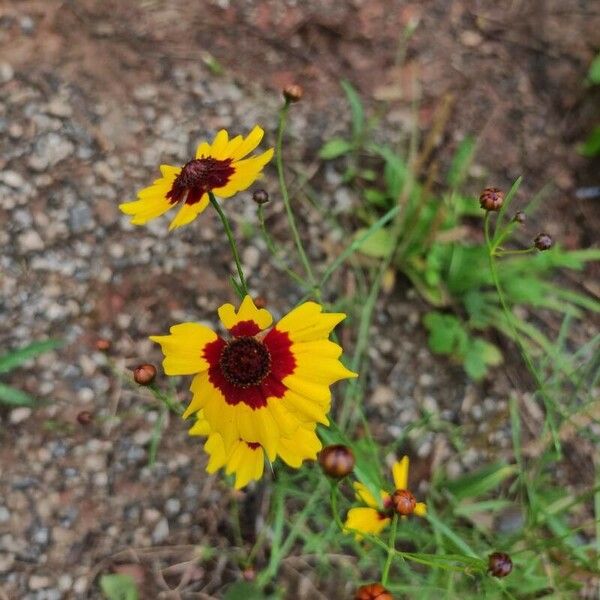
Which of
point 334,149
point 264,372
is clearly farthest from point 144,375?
point 334,149

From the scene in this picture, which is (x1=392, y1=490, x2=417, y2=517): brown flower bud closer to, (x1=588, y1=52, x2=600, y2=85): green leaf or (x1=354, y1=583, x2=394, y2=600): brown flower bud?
(x1=354, y1=583, x2=394, y2=600): brown flower bud


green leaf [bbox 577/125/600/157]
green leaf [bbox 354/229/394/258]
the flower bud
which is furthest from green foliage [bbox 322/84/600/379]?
the flower bud

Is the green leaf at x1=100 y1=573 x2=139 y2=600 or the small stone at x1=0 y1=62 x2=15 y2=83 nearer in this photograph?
the green leaf at x1=100 y1=573 x2=139 y2=600

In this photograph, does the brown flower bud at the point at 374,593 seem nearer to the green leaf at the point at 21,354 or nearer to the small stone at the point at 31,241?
the green leaf at the point at 21,354

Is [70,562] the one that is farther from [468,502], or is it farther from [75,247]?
[468,502]

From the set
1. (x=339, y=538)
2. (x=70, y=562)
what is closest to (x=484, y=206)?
(x=339, y=538)

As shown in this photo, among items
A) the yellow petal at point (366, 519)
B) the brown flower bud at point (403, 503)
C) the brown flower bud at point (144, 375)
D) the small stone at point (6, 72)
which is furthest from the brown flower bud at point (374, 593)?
the small stone at point (6, 72)
